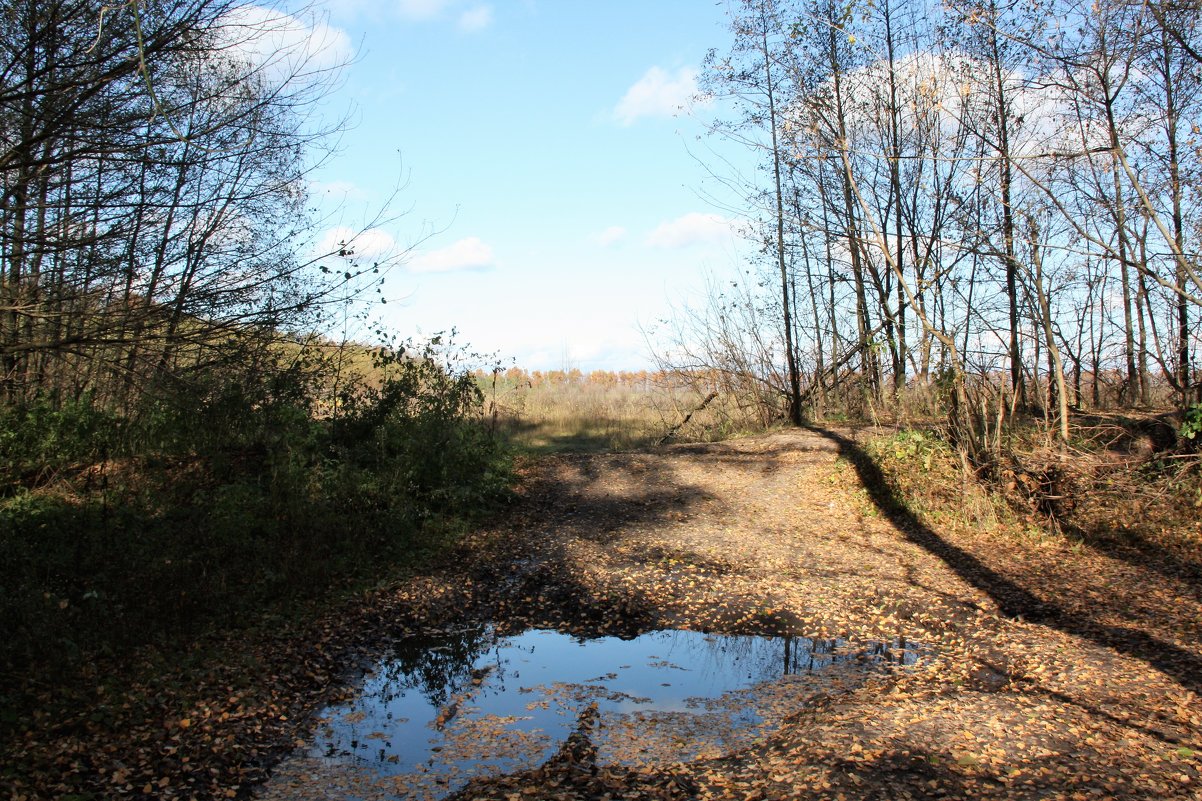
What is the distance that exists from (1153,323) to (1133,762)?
8.47 m

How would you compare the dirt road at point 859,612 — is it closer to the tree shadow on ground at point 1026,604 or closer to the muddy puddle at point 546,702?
the tree shadow on ground at point 1026,604

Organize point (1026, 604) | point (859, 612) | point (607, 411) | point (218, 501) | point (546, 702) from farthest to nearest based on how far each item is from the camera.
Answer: point (607, 411) < point (218, 501) < point (1026, 604) < point (859, 612) < point (546, 702)

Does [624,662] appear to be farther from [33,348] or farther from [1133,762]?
[33,348]

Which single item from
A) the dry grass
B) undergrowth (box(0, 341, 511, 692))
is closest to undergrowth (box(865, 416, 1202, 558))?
undergrowth (box(0, 341, 511, 692))

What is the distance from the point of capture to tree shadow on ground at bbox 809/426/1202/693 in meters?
5.20

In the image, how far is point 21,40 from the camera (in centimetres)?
551

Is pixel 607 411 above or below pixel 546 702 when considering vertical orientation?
above

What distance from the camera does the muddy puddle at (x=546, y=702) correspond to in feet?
13.2

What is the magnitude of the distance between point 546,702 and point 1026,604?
13.8 ft

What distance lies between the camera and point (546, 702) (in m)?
4.84

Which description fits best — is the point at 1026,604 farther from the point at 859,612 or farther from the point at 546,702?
the point at 546,702

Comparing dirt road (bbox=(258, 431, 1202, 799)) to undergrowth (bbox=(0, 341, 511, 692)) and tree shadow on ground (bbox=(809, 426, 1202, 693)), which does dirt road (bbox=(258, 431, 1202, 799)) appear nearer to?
tree shadow on ground (bbox=(809, 426, 1202, 693))

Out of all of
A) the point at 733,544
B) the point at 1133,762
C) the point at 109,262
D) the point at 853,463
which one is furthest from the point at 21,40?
the point at 853,463

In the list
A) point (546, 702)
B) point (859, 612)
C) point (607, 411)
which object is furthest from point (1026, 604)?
point (607, 411)
